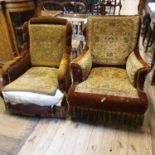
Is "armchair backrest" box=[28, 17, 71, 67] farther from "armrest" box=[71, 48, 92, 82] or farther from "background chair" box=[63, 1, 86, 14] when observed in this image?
"background chair" box=[63, 1, 86, 14]

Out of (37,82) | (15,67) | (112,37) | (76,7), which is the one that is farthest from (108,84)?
(76,7)

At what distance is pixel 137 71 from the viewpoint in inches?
75.0

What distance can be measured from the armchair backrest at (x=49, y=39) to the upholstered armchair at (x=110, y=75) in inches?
10.8

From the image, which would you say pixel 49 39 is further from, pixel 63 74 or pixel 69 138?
pixel 69 138

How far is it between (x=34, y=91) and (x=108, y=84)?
751mm

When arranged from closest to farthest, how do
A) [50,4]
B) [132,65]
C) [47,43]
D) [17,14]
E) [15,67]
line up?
[132,65] < [15,67] < [47,43] < [17,14] < [50,4]

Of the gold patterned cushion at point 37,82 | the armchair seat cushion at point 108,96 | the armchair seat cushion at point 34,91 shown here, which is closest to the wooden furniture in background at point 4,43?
the gold patterned cushion at point 37,82

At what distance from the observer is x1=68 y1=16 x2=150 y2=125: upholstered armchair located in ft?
6.07

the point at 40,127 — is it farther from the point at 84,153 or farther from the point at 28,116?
the point at 84,153

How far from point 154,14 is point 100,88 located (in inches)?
88.8

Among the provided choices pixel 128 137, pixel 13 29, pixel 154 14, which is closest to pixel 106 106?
pixel 128 137

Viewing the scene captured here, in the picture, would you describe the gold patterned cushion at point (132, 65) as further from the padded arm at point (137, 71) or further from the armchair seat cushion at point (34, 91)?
the armchair seat cushion at point (34, 91)

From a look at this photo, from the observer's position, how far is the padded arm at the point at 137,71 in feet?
6.14

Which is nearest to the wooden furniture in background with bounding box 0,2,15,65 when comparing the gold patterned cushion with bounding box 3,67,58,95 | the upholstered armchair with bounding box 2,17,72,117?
→ the upholstered armchair with bounding box 2,17,72,117
